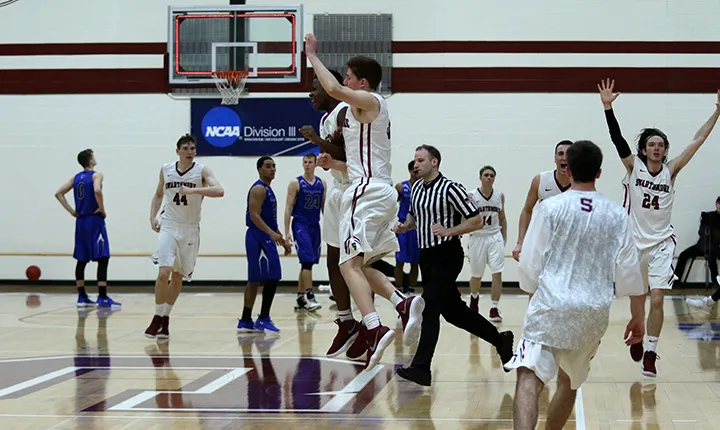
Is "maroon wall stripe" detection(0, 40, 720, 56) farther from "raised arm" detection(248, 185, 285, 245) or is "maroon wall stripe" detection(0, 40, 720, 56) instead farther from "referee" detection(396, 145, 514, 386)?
"referee" detection(396, 145, 514, 386)

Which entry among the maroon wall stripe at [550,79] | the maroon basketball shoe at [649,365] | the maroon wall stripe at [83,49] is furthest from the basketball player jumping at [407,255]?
the maroon basketball shoe at [649,365]

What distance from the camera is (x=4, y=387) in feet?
24.6

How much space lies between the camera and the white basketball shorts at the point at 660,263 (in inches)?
310

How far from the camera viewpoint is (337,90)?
634 cm

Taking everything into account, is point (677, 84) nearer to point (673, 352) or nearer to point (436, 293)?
point (673, 352)

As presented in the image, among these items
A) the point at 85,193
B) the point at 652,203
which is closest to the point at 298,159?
the point at 85,193

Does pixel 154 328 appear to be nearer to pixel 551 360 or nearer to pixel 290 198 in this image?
pixel 290 198

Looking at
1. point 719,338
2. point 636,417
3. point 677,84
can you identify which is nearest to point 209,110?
point 677,84

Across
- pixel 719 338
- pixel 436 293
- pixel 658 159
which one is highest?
pixel 658 159

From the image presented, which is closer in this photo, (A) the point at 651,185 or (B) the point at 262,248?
(A) the point at 651,185

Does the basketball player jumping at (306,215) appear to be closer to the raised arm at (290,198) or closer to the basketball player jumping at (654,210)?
the raised arm at (290,198)

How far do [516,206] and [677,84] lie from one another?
11.6 ft

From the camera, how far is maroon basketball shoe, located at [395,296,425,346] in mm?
6891

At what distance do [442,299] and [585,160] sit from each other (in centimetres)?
296
